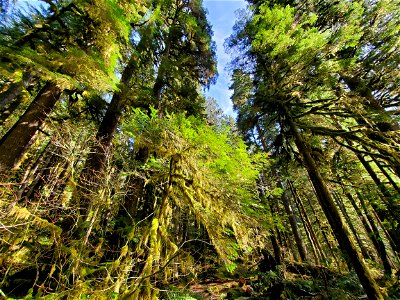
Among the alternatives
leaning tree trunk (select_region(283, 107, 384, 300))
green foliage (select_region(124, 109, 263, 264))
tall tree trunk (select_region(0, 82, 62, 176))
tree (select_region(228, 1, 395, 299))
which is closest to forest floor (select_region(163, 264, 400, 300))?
tree (select_region(228, 1, 395, 299))

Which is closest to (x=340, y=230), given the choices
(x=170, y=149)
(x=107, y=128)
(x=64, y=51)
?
(x=170, y=149)

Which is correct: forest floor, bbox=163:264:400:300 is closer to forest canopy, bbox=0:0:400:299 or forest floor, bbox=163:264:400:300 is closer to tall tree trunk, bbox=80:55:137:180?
forest canopy, bbox=0:0:400:299

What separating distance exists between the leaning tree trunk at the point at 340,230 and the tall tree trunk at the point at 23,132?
6838 millimetres

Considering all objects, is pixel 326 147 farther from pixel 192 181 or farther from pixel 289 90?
pixel 192 181

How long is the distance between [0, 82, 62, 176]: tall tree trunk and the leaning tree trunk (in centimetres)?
684

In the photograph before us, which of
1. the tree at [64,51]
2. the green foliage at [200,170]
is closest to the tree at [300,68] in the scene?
the green foliage at [200,170]

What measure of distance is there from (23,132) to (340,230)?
314 inches

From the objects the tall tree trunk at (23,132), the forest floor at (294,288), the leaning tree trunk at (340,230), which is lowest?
the forest floor at (294,288)

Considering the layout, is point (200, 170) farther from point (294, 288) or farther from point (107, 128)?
point (294, 288)

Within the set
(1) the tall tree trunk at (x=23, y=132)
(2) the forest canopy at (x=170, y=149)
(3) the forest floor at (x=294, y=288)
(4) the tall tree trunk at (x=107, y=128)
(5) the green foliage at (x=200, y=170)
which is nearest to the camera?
(2) the forest canopy at (x=170, y=149)

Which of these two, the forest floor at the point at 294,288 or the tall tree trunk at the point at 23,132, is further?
the forest floor at the point at 294,288

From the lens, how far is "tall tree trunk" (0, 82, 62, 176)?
200 inches

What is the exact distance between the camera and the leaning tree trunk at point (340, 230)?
4195mm

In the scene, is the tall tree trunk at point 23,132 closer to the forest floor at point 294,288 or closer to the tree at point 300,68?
the forest floor at point 294,288
